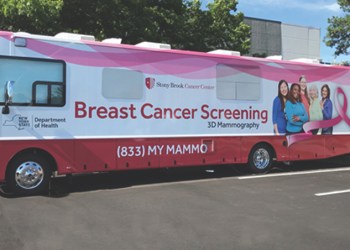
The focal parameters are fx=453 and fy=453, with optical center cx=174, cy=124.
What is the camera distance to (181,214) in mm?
7477

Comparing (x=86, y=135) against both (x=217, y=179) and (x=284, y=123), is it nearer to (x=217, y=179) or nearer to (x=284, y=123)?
(x=217, y=179)

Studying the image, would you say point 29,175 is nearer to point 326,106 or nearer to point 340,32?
point 326,106

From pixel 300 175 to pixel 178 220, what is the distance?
586 centimetres

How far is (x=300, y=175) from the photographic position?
12.0 meters

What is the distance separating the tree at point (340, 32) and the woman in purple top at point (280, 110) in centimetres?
1002

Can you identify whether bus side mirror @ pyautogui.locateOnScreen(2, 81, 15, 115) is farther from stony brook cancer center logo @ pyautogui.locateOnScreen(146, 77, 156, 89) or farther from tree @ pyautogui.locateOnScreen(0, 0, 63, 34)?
tree @ pyautogui.locateOnScreen(0, 0, 63, 34)

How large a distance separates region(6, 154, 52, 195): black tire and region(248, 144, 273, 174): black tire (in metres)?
5.39

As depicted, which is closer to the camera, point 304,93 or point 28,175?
point 28,175

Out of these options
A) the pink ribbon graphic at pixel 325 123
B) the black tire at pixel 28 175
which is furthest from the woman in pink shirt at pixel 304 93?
the black tire at pixel 28 175

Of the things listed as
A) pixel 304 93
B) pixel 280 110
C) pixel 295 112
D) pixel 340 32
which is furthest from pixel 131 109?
pixel 340 32

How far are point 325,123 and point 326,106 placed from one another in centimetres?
50

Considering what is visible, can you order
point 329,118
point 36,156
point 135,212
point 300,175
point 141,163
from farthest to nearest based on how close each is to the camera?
1. point 329,118
2. point 300,175
3. point 141,163
4. point 36,156
5. point 135,212

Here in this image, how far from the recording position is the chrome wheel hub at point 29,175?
28.9ft

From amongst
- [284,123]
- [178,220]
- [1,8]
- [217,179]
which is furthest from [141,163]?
[1,8]
